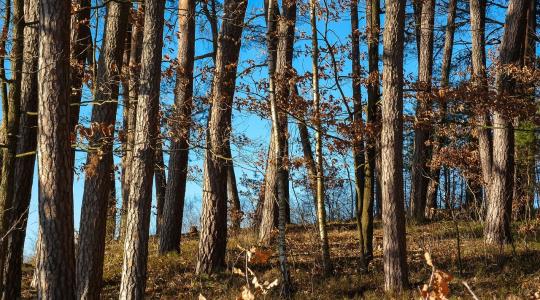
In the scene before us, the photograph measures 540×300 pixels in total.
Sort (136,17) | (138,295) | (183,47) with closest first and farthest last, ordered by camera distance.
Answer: (138,295) → (136,17) → (183,47)

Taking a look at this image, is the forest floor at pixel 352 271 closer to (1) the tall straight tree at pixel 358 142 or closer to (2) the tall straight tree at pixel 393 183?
(2) the tall straight tree at pixel 393 183

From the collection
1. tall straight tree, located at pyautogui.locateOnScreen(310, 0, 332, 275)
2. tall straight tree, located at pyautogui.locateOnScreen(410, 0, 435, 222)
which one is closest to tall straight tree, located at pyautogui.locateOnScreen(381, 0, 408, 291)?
tall straight tree, located at pyautogui.locateOnScreen(310, 0, 332, 275)

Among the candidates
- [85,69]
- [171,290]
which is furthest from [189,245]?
[85,69]

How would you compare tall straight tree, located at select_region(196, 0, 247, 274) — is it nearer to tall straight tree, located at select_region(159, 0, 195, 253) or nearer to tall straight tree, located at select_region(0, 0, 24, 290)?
tall straight tree, located at select_region(159, 0, 195, 253)

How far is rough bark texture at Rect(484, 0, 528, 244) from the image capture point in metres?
13.9

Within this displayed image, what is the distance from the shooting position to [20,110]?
9.78 metres

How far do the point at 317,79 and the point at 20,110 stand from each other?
5.56 meters

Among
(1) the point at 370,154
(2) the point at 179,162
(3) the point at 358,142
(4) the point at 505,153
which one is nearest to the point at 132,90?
(2) the point at 179,162

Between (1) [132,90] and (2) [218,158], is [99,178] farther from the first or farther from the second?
(2) [218,158]

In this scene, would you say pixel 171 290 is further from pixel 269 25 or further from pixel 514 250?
pixel 514 250

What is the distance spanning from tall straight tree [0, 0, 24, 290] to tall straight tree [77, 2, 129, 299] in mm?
1161

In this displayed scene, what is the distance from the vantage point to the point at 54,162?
8242 mm

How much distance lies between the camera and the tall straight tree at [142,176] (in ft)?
31.7

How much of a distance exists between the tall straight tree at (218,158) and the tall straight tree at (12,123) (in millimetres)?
3749
